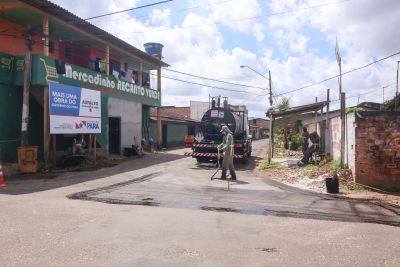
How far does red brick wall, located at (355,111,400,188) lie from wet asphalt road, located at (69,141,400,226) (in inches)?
78.7

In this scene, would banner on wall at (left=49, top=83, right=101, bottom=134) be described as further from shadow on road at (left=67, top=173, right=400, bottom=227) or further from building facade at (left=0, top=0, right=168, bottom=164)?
shadow on road at (left=67, top=173, right=400, bottom=227)

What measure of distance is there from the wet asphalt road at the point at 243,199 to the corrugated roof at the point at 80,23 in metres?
9.15

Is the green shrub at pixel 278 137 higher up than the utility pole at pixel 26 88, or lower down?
lower down

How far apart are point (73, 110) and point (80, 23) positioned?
5.38m

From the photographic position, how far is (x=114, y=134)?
1029 inches

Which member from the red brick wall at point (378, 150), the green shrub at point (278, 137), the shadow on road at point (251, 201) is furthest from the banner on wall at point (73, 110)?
the green shrub at point (278, 137)

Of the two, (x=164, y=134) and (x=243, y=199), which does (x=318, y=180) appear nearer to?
→ (x=243, y=199)

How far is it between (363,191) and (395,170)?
1.30 m

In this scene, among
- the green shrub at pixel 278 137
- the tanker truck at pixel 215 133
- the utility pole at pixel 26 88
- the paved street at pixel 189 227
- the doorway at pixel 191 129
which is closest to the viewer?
the paved street at pixel 189 227

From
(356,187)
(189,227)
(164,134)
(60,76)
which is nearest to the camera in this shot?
(189,227)

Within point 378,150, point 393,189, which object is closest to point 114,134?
point 378,150

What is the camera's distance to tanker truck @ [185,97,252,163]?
2061 centimetres

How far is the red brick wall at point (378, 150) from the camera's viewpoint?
13.0m

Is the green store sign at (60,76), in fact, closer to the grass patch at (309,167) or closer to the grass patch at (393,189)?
the grass patch at (309,167)
